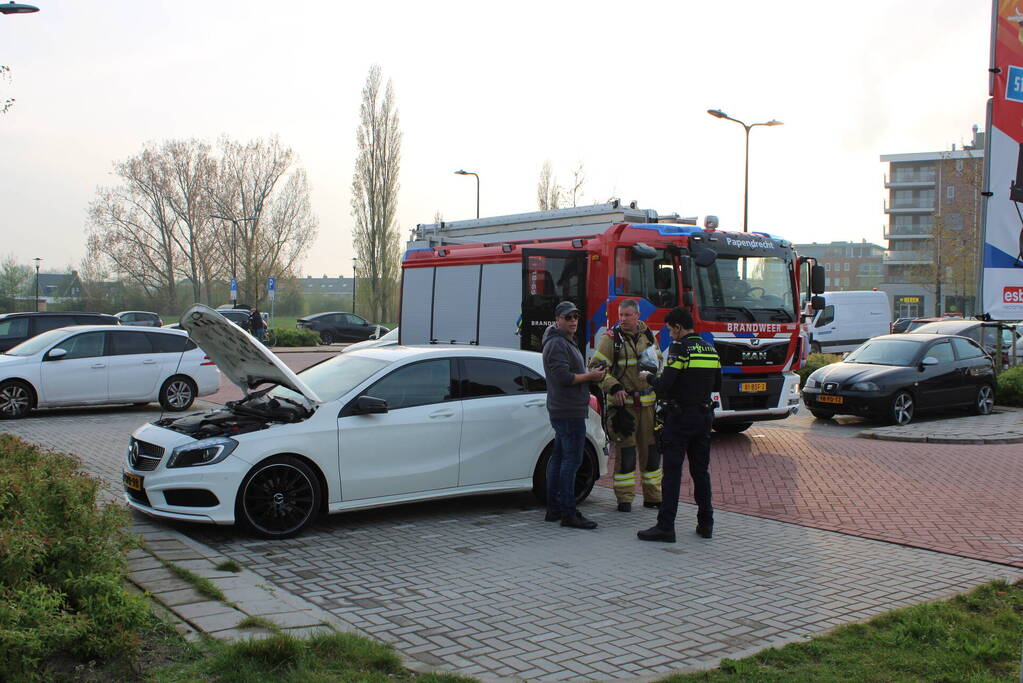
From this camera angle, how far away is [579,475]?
8.53 m

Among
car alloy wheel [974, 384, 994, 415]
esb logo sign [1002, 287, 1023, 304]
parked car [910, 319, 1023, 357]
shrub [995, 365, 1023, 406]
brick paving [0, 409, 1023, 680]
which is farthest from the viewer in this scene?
parked car [910, 319, 1023, 357]

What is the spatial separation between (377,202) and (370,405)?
Answer: 168ft

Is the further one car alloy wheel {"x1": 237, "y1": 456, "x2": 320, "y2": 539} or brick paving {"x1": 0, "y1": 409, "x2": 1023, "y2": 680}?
car alloy wheel {"x1": 237, "y1": 456, "x2": 320, "y2": 539}

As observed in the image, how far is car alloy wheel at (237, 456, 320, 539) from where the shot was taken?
6.92m

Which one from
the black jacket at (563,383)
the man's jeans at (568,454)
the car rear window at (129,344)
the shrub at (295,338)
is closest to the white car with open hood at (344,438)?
the man's jeans at (568,454)

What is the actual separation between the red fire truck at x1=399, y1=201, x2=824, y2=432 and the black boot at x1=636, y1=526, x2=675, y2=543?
15.0ft

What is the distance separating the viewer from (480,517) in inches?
315

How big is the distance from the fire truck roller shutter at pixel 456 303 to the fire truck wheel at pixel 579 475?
4.46 m

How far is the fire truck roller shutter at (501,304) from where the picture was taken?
12.0 m

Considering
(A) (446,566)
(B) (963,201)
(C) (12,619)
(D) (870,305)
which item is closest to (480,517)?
(A) (446,566)

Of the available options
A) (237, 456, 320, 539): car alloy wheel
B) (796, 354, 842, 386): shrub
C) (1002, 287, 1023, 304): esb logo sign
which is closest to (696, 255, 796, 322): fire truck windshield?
(237, 456, 320, 539): car alloy wheel

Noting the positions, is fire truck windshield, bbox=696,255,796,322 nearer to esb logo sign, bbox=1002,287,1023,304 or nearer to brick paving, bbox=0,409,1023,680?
brick paving, bbox=0,409,1023,680

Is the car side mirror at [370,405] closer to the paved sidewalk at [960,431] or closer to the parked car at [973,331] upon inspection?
the paved sidewalk at [960,431]

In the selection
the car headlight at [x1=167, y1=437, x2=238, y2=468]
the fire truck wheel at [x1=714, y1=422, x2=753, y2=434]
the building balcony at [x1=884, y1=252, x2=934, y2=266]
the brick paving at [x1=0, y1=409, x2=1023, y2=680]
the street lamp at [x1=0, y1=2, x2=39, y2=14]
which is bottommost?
the brick paving at [x1=0, y1=409, x2=1023, y2=680]
